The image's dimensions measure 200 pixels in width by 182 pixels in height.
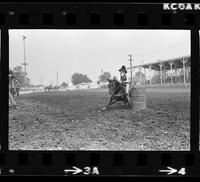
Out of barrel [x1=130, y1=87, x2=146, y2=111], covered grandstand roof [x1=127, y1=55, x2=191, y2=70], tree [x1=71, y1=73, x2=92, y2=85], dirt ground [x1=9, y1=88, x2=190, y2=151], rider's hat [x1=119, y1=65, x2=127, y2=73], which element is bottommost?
dirt ground [x1=9, y1=88, x2=190, y2=151]

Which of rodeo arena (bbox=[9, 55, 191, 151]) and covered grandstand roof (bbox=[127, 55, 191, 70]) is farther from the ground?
covered grandstand roof (bbox=[127, 55, 191, 70])

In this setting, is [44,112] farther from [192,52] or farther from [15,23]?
[192,52]

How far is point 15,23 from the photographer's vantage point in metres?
5.57

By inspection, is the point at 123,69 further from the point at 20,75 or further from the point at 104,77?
the point at 20,75

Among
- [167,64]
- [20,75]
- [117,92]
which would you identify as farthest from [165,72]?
[20,75]

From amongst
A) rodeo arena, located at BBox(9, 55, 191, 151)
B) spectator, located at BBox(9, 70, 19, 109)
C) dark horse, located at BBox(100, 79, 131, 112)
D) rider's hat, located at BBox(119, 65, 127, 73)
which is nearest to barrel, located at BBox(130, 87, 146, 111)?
rodeo arena, located at BBox(9, 55, 191, 151)

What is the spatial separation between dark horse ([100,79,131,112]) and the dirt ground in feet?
0.33

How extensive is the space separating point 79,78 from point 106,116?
72 centimetres

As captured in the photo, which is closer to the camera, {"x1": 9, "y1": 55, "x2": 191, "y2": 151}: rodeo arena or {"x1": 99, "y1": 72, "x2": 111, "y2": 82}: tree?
{"x1": 9, "y1": 55, "x2": 191, "y2": 151}: rodeo arena

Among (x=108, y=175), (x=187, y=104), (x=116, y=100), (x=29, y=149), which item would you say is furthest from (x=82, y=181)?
(x=187, y=104)

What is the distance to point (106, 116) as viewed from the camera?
5.71 metres

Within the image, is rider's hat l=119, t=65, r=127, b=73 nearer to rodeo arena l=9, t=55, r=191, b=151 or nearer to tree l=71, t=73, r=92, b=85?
rodeo arena l=9, t=55, r=191, b=151

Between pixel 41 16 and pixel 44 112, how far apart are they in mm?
1431

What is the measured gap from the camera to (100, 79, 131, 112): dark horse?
5.79 meters
